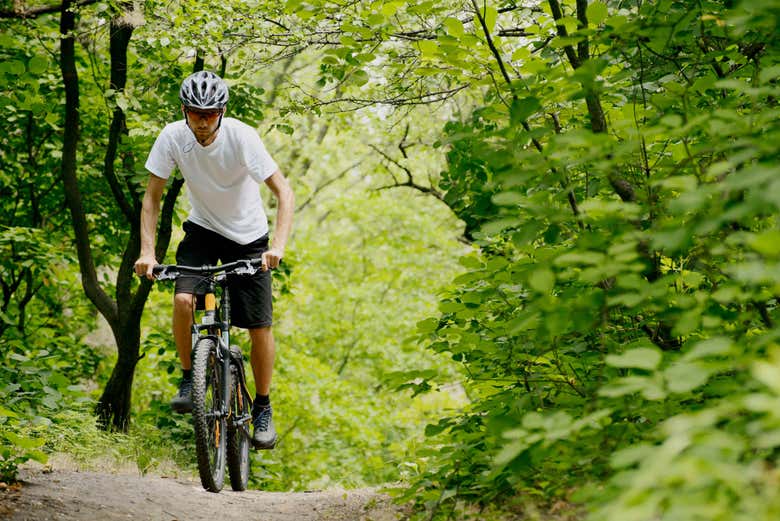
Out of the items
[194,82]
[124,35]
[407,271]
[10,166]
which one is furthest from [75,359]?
[407,271]

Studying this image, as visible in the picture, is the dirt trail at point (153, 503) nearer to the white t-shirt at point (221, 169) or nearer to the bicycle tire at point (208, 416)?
the bicycle tire at point (208, 416)

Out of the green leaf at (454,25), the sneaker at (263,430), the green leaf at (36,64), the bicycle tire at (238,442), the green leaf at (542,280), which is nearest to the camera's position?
the green leaf at (542,280)

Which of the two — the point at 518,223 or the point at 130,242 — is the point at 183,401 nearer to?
the point at 518,223

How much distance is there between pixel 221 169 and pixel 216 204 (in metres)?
0.23

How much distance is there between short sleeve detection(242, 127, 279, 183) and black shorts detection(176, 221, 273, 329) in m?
0.51

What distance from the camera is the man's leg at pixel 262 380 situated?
4895mm

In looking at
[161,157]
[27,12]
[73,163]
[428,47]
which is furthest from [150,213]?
[27,12]

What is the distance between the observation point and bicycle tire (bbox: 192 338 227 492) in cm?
432

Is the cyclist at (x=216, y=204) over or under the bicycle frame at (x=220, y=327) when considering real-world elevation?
over

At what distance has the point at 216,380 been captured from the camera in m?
4.62

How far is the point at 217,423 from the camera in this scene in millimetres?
4684

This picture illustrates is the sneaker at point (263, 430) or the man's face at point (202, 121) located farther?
the sneaker at point (263, 430)

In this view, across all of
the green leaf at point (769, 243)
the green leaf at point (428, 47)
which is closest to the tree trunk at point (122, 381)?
the green leaf at point (428, 47)

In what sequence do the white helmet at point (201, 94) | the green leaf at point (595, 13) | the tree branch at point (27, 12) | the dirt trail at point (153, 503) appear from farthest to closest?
the tree branch at point (27, 12)
the white helmet at point (201, 94)
the dirt trail at point (153, 503)
the green leaf at point (595, 13)
